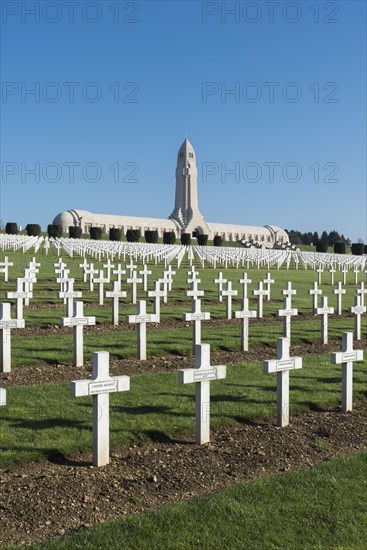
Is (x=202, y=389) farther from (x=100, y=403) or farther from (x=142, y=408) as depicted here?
(x=142, y=408)

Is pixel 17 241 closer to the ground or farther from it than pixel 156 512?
farther from it

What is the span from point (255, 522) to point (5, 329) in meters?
4.95

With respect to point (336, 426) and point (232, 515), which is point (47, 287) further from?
point (232, 515)

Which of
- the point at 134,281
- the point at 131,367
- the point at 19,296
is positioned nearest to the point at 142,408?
the point at 131,367

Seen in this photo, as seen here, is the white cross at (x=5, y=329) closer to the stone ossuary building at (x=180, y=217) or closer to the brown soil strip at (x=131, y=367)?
the brown soil strip at (x=131, y=367)

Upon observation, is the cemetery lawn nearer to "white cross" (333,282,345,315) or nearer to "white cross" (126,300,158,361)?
"white cross" (126,300,158,361)

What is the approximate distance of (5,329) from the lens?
26.6ft

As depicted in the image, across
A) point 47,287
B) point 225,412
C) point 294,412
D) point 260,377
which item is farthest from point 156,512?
point 47,287

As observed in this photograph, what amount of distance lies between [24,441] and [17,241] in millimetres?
30762

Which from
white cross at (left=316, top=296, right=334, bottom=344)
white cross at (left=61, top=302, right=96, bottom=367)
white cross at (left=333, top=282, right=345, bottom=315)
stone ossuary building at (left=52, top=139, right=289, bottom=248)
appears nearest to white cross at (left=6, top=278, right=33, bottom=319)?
white cross at (left=61, top=302, right=96, bottom=367)

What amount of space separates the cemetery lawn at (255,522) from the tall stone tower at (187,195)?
3478 inches

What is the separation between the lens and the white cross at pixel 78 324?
8500mm

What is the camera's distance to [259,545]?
3.82 meters

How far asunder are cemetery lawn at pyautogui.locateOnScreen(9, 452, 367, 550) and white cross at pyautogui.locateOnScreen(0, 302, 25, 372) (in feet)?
14.2
